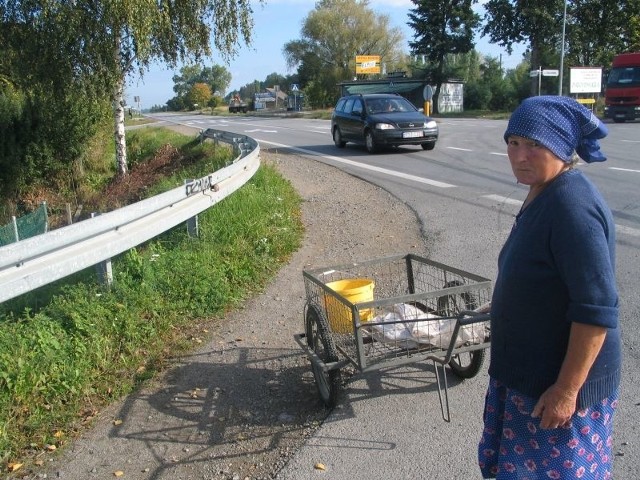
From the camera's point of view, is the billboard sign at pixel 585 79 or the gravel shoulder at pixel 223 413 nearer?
the gravel shoulder at pixel 223 413

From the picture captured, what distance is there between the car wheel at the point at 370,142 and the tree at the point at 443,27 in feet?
143

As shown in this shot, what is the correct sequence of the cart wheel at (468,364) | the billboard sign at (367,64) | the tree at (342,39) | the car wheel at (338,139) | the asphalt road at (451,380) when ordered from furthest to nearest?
the tree at (342,39) → the billboard sign at (367,64) → the car wheel at (338,139) → the cart wheel at (468,364) → the asphalt road at (451,380)

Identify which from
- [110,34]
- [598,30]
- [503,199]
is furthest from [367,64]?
[503,199]

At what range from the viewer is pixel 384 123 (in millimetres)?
17375

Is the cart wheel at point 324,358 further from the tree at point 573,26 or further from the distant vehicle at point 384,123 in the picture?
the tree at point 573,26

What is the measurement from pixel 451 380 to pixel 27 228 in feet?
17.4

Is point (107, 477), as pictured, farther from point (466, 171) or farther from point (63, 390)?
point (466, 171)

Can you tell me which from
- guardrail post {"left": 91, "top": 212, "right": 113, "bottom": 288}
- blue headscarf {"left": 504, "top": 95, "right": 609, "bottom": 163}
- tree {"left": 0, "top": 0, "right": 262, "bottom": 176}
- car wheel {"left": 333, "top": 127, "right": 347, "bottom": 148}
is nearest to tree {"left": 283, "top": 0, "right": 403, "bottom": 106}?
car wheel {"left": 333, "top": 127, "right": 347, "bottom": 148}

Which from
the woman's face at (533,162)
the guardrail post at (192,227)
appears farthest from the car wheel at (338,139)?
the woman's face at (533,162)

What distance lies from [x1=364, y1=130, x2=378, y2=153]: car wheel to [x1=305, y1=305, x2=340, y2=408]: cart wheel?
13939mm

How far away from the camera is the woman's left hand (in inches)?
77.9

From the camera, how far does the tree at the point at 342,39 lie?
7794cm

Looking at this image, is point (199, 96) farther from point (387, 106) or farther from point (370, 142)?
point (370, 142)

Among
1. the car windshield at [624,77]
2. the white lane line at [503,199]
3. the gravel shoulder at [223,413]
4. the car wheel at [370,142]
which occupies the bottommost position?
the gravel shoulder at [223,413]
